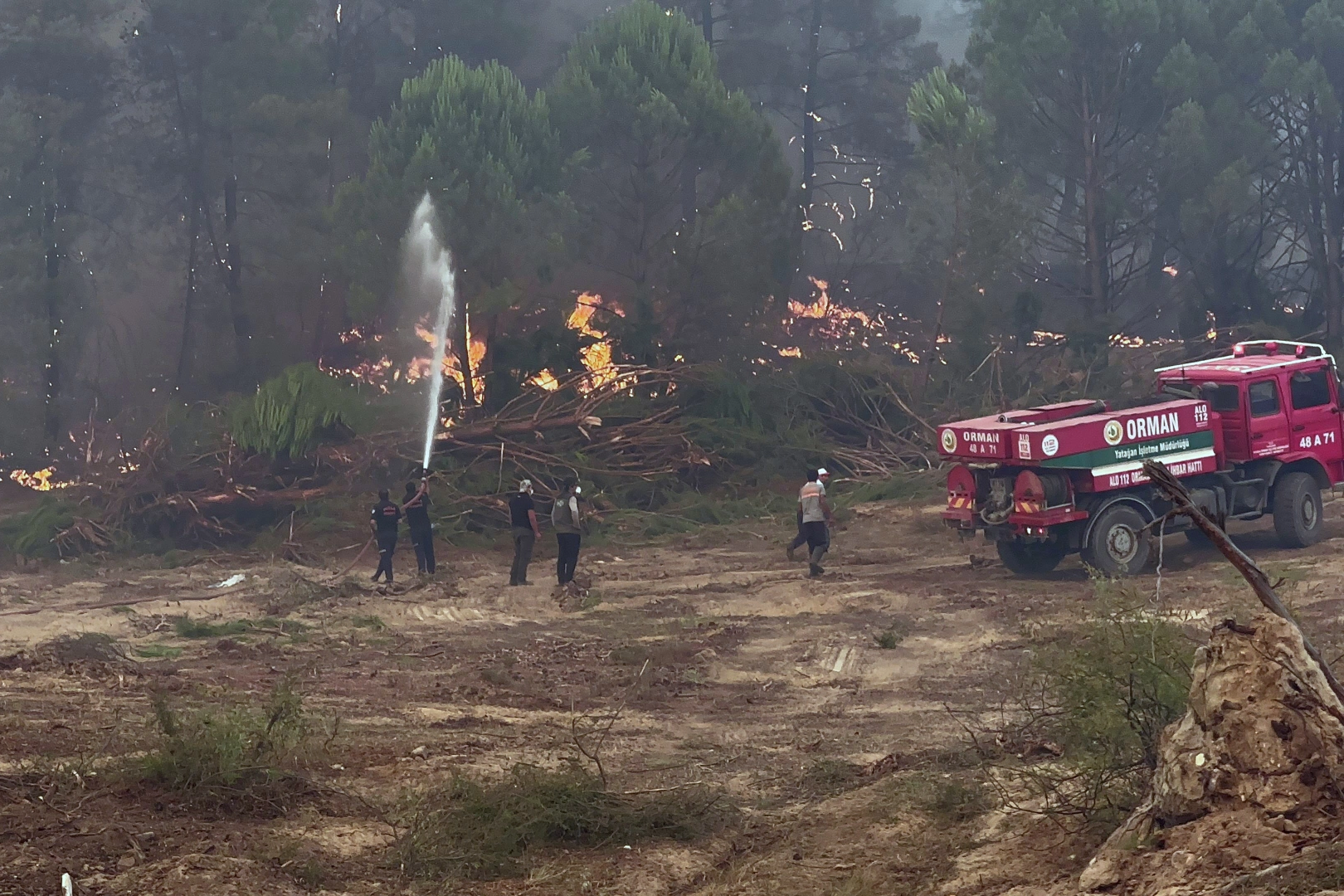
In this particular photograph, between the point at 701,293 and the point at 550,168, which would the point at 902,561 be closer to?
the point at 701,293

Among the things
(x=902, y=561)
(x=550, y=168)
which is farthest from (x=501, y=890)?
(x=550, y=168)

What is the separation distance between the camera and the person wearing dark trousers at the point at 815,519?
16984 mm

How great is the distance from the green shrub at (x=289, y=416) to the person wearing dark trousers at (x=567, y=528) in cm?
635

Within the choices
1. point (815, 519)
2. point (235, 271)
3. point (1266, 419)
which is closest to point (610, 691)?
point (815, 519)

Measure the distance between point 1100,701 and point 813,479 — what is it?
10053 millimetres

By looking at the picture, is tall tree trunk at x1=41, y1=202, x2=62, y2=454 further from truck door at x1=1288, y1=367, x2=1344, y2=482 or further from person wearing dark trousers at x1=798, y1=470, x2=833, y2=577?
truck door at x1=1288, y1=367, x2=1344, y2=482

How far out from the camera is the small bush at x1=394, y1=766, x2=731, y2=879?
721cm

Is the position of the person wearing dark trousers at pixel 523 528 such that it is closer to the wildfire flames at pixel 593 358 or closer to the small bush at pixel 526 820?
the wildfire flames at pixel 593 358

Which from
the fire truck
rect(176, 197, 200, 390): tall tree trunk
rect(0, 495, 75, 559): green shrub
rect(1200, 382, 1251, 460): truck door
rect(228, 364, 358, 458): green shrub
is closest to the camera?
the fire truck

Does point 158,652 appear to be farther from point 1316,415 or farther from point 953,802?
point 1316,415

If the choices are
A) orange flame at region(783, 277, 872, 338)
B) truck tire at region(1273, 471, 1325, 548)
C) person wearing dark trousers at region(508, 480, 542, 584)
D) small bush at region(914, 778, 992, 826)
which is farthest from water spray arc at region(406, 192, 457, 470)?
small bush at region(914, 778, 992, 826)

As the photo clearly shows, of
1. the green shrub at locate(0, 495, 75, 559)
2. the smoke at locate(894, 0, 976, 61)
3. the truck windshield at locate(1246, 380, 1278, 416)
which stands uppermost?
the smoke at locate(894, 0, 976, 61)

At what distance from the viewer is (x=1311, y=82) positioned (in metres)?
32.8

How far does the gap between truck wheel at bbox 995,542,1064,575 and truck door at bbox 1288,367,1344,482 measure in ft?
9.97
